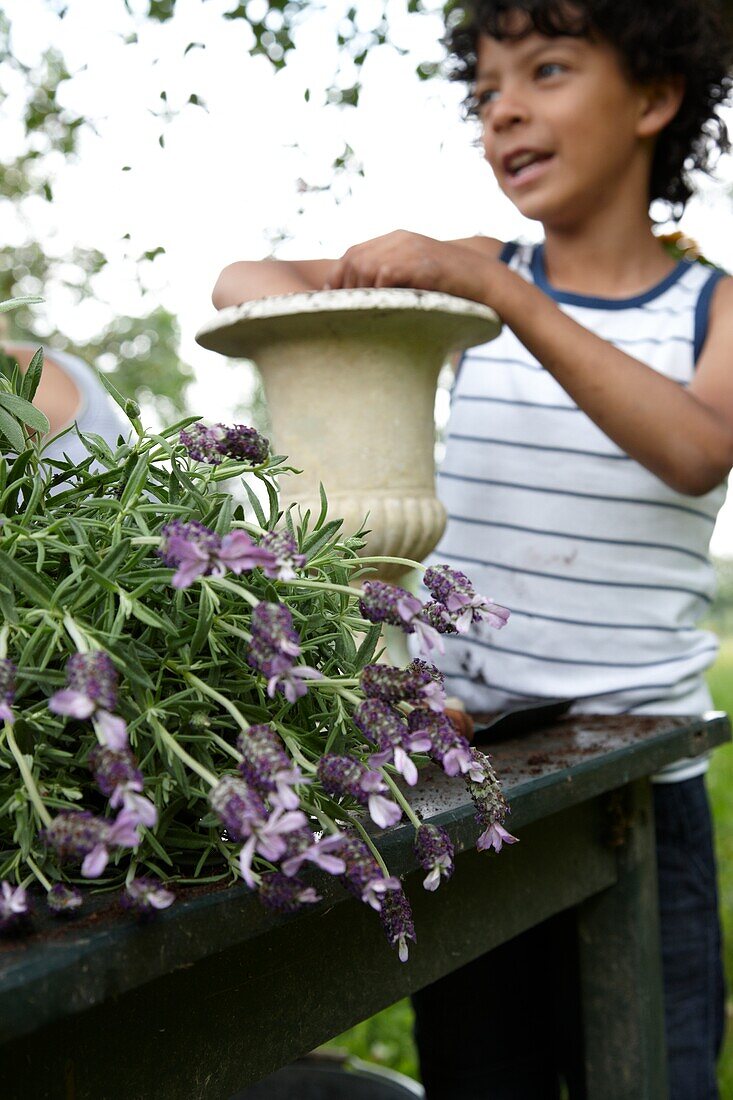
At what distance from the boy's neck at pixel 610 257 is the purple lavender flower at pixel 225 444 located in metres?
1.35

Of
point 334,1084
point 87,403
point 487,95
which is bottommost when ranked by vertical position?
point 334,1084

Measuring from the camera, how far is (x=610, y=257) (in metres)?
1.85

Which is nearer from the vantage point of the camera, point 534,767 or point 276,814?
point 276,814

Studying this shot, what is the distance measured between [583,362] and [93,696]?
997 mm

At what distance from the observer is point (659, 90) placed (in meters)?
1.79

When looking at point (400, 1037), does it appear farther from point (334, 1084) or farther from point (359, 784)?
point (359, 784)

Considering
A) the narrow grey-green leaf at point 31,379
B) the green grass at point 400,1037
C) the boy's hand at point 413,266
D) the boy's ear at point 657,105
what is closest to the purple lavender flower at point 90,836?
the narrow grey-green leaf at point 31,379

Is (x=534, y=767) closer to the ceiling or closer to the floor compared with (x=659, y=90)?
closer to the floor

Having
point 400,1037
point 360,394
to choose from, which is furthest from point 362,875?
point 400,1037

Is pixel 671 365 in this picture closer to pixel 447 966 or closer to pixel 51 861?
pixel 447 966

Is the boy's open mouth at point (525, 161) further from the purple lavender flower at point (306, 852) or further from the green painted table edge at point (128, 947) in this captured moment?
the purple lavender flower at point (306, 852)

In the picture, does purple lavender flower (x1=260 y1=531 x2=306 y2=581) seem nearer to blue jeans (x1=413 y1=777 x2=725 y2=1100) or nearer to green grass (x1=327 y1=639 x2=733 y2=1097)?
blue jeans (x1=413 y1=777 x2=725 y2=1100)

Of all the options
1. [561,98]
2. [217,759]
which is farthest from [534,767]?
[561,98]

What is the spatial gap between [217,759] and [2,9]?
337 cm
